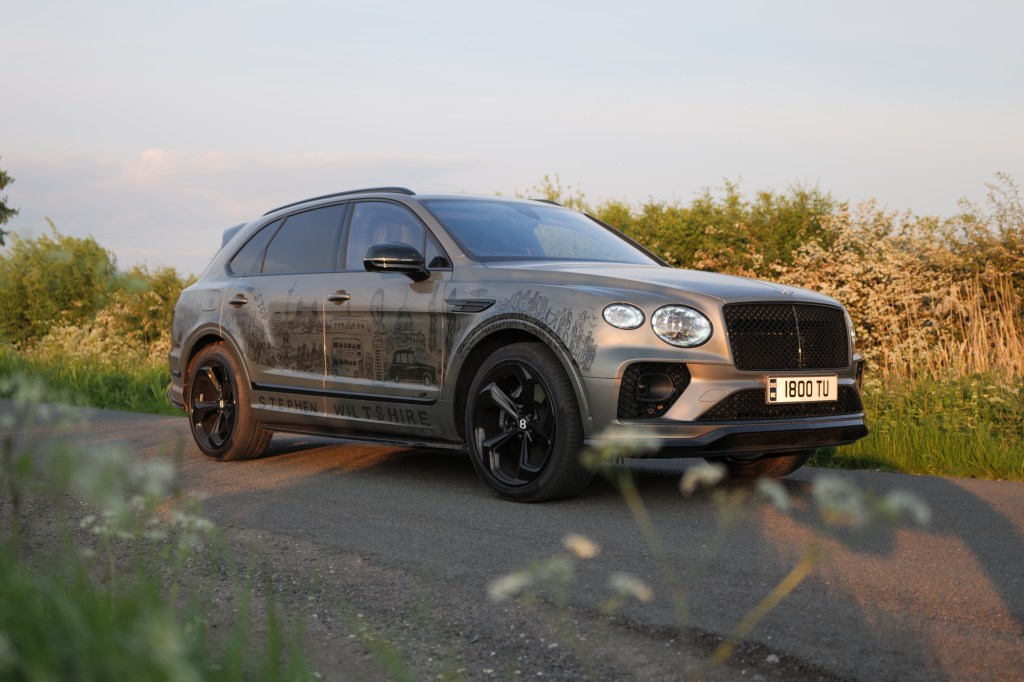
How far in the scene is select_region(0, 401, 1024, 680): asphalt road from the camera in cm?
345

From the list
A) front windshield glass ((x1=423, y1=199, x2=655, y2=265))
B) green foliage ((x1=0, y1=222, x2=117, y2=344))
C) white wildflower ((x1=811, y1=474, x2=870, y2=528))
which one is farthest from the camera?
green foliage ((x1=0, y1=222, x2=117, y2=344))

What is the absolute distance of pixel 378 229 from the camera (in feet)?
24.0

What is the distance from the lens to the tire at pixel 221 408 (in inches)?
313

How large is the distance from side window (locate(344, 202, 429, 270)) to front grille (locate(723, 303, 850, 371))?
7.03ft

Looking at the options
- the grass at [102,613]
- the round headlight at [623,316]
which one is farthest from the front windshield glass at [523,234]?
the grass at [102,613]

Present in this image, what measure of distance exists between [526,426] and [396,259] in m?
1.31

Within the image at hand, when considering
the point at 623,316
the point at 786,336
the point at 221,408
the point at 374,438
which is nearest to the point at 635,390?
the point at 623,316

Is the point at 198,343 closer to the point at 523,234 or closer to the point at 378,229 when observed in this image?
the point at 378,229

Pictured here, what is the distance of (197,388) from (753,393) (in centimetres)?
439

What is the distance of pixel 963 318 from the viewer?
12883mm

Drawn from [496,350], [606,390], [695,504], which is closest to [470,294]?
[496,350]

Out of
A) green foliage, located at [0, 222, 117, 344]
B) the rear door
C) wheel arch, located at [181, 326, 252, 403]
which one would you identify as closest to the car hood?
the rear door

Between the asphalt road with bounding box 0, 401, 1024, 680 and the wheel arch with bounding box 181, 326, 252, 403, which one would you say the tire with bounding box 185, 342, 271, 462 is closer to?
the wheel arch with bounding box 181, 326, 252, 403

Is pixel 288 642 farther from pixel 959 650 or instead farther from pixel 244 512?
pixel 244 512
